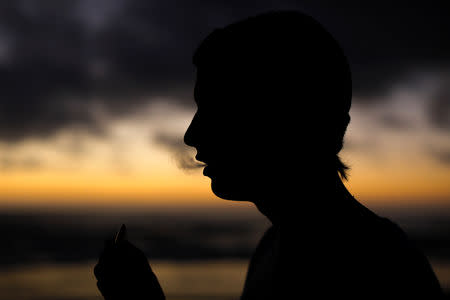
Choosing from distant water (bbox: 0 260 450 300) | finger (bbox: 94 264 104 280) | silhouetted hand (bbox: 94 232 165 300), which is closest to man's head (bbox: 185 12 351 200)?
silhouetted hand (bbox: 94 232 165 300)

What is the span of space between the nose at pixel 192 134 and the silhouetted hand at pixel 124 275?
50cm

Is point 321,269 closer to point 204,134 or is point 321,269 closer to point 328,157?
point 328,157

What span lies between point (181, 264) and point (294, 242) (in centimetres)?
1295

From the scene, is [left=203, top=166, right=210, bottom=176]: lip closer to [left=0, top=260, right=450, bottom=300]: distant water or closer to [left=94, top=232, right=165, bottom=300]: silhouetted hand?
[left=94, top=232, right=165, bottom=300]: silhouetted hand

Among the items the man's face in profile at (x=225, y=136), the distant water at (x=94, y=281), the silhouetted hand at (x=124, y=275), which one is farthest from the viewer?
the distant water at (x=94, y=281)

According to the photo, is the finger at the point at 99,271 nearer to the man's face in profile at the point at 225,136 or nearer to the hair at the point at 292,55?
the man's face in profile at the point at 225,136

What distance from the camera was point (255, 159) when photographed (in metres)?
1.41

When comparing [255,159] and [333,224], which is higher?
[255,159]

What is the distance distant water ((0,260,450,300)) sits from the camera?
30.1 feet

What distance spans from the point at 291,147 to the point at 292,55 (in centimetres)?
29

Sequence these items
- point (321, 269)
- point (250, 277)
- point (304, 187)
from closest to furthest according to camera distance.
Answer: point (321, 269) < point (304, 187) < point (250, 277)

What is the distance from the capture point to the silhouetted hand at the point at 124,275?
5.28 ft

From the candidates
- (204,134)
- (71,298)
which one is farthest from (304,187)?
(71,298)

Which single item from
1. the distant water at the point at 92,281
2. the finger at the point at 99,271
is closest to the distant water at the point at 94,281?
the distant water at the point at 92,281
